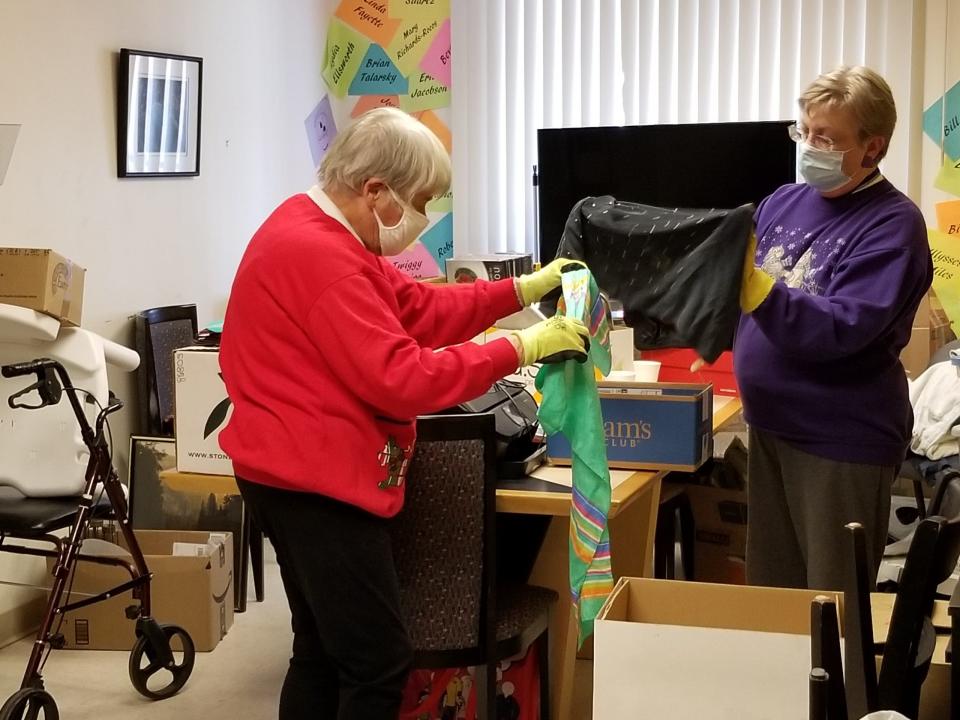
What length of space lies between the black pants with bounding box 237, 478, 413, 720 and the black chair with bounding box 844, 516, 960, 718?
0.78 meters

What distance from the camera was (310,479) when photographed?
6.40 ft

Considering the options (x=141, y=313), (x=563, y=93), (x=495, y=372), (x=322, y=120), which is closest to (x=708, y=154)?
(x=563, y=93)

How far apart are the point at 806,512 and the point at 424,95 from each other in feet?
11.9

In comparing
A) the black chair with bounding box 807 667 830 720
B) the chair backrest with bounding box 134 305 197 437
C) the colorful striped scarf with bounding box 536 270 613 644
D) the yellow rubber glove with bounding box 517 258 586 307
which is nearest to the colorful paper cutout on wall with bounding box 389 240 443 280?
the chair backrest with bounding box 134 305 197 437

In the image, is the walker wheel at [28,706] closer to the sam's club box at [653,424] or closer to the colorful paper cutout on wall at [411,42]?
the sam's club box at [653,424]

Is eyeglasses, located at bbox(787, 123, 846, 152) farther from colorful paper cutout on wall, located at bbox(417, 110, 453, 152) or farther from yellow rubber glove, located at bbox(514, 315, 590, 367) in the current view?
colorful paper cutout on wall, located at bbox(417, 110, 453, 152)

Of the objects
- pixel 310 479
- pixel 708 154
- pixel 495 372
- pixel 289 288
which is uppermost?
pixel 708 154

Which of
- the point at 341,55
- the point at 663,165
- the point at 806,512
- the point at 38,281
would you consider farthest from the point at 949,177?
the point at 38,281

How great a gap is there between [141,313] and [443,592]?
7.16ft

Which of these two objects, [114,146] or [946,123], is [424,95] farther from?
[946,123]

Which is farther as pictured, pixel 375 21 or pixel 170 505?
pixel 375 21

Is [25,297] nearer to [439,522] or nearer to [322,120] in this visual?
[439,522]

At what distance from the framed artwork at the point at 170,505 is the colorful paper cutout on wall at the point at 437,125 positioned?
221 cm

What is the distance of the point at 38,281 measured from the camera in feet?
10.1
